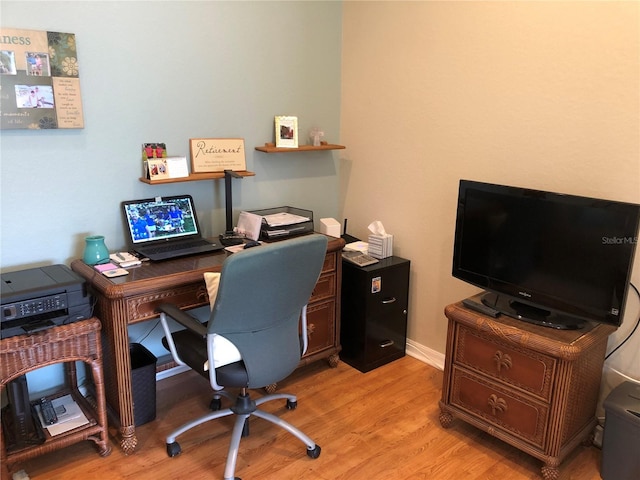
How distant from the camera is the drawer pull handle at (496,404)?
2264mm

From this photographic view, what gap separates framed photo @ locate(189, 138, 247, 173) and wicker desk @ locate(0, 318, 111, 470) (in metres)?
1.04

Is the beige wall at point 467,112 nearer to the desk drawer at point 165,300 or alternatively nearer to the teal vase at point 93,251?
the desk drawer at point 165,300

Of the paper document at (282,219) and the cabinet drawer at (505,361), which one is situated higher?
the paper document at (282,219)

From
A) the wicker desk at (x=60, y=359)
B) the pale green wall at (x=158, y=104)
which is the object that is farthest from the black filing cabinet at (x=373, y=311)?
the wicker desk at (x=60, y=359)

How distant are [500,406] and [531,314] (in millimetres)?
421

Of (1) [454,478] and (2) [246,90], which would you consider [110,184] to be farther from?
(1) [454,478]

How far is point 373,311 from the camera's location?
2.96m

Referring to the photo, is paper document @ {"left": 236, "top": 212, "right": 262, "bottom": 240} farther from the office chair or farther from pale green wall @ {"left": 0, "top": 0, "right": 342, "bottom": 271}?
the office chair

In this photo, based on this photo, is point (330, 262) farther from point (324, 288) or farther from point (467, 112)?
point (467, 112)

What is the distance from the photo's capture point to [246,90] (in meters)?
2.92

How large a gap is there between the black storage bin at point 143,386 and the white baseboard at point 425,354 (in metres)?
1.53

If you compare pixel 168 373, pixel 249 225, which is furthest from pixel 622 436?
pixel 168 373

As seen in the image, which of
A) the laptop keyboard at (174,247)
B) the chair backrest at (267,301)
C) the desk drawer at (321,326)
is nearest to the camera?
the chair backrest at (267,301)

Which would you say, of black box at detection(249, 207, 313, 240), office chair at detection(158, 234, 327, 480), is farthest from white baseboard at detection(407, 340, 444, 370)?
office chair at detection(158, 234, 327, 480)
